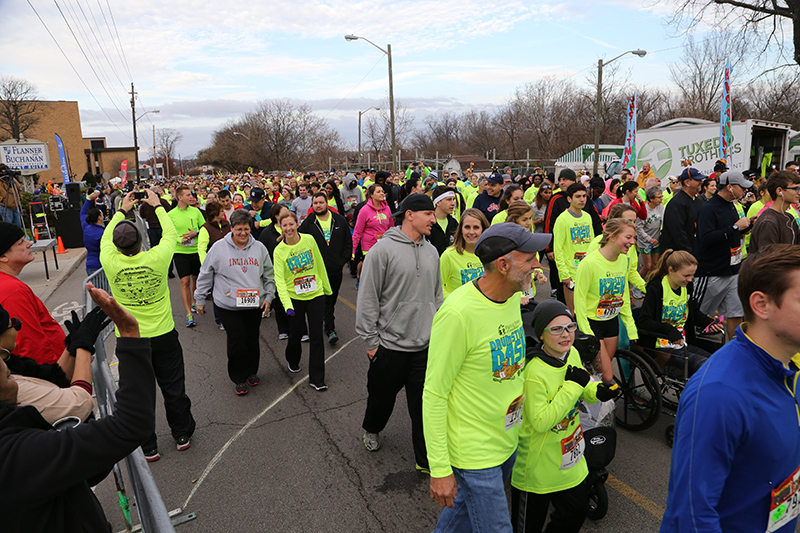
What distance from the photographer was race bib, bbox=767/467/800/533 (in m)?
1.69

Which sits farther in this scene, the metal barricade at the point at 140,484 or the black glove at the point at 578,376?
the black glove at the point at 578,376

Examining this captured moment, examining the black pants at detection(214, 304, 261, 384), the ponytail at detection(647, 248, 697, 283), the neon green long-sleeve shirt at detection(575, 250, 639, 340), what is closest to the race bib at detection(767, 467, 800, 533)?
the neon green long-sleeve shirt at detection(575, 250, 639, 340)

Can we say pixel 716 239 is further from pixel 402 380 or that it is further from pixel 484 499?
pixel 484 499

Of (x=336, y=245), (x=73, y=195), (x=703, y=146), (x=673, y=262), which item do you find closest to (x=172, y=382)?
(x=336, y=245)

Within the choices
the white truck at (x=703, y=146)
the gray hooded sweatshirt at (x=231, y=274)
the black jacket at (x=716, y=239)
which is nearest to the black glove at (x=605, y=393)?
the gray hooded sweatshirt at (x=231, y=274)

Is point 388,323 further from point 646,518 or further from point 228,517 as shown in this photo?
point 646,518

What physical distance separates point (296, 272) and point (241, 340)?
0.99 metres

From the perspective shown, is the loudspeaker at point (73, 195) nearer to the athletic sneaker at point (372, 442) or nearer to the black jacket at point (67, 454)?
the athletic sneaker at point (372, 442)

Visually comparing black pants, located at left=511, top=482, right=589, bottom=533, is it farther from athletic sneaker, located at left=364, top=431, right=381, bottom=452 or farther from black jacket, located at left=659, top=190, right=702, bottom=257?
black jacket, located at left=659, top=190, right=702, bottom=257

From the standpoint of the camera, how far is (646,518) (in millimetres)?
3430

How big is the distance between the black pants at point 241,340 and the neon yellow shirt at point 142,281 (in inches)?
36.9

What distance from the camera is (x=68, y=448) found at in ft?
5.15

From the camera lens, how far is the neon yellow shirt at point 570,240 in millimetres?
6332

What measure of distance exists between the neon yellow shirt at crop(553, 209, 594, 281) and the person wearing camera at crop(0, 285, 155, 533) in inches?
212
